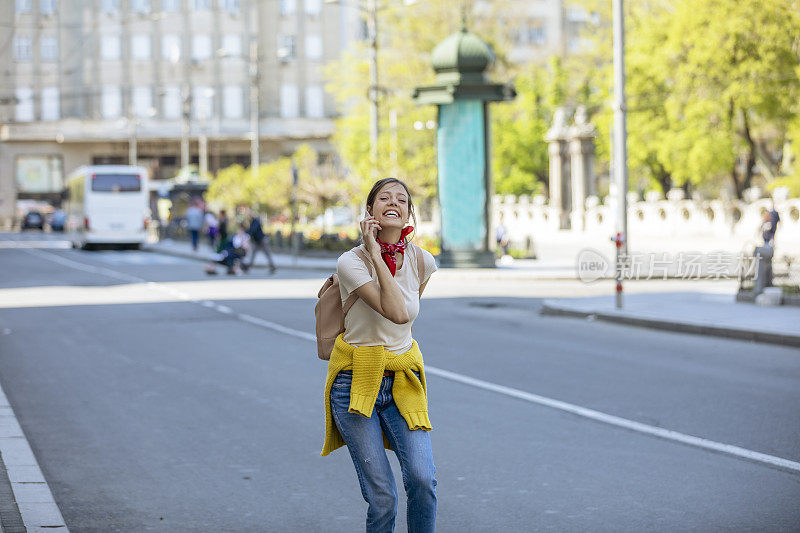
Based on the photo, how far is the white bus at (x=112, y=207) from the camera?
51.2m

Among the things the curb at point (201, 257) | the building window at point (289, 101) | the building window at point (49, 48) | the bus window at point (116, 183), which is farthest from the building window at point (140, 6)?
the bus window at point (116, 183)

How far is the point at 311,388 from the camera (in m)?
11.3

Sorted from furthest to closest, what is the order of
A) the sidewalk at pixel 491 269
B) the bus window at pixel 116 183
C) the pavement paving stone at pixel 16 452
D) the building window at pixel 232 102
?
1. the building window at pixel 232 102
2. the bus window at pixel 116 183
3. the sidewalk at pixel 491 269
4. the pavement paving stone at pixel 16 452

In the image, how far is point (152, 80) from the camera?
87438mm

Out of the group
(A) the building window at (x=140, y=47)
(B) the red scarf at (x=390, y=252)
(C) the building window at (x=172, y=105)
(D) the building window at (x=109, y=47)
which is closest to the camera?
(B) the red scarf at (x=390, y=252)

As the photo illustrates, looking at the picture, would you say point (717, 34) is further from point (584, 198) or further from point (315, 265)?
point (315, 265)

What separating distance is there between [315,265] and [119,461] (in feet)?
88.9

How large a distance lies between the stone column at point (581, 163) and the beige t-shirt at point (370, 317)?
55.3 metres

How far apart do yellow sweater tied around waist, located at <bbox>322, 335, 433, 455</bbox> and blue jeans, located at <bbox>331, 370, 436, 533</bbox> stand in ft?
0.14

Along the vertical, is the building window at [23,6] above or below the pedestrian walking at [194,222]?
above

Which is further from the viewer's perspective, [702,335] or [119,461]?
[702,335]

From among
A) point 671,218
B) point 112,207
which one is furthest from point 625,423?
point 671,218

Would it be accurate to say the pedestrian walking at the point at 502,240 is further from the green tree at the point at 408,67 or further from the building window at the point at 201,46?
the building window at the point at 201,46

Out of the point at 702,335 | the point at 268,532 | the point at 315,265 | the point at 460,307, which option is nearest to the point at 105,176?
the point at 315,265
